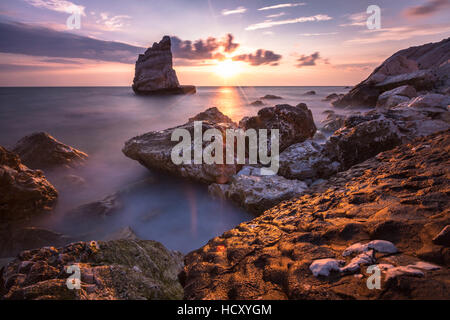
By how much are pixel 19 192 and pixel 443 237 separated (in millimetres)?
5528

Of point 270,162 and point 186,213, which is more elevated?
point 270,162

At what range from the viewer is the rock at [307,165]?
173 inches

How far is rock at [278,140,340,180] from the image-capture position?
4383 mm

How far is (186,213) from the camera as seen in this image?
13.9 ft

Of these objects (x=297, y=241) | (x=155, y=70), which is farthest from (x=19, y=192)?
(x=155, y=70)

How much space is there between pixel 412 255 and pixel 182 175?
417 cm

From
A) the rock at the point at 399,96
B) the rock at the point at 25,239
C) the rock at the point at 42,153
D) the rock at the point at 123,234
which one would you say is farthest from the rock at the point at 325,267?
the rock at the point at 399,96

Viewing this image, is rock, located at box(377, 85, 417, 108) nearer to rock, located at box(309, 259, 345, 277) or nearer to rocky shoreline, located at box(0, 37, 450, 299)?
rocky shoreline, located at box(0, 37, 450, 299)

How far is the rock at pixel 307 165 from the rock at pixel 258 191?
47 centimetres

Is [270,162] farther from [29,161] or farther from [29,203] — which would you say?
[29,161]

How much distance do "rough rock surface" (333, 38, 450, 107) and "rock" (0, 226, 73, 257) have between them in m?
19.4

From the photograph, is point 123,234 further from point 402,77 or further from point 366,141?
point 402,77

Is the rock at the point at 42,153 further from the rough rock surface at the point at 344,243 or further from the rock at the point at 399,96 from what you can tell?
the rock at the point at 399,96
